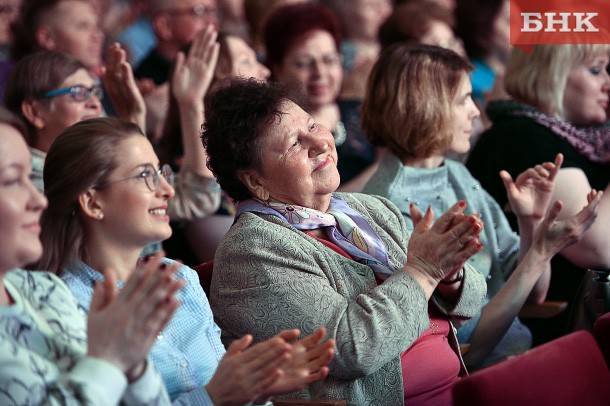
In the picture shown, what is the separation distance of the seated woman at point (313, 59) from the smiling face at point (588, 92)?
3.96 ft

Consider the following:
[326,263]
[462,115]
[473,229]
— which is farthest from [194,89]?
[473,229]

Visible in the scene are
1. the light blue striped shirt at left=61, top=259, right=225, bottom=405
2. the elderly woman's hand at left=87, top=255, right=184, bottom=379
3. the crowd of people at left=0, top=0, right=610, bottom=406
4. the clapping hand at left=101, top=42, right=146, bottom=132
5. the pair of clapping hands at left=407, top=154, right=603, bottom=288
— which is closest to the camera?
the elderly woman's hand at left=87, top=255, right=184, bottom=379

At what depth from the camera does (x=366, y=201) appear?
2990 millimetres

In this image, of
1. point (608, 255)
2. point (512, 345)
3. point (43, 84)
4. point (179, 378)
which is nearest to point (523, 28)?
point (608, 255)

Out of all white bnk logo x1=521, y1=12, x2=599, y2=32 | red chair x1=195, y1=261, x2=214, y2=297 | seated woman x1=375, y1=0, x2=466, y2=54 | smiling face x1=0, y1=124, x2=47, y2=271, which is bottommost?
red chair x1=195, y1=261, x2=214, y2=297

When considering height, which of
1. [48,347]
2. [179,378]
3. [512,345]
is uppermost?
[48,347]

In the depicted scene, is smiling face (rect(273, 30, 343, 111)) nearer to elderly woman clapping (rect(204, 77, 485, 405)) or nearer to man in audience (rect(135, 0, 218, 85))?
man in audience (rect(135, 0, 218, 85))

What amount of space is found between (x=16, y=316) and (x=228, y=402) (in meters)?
0.46

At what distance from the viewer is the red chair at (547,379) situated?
6.59 ft

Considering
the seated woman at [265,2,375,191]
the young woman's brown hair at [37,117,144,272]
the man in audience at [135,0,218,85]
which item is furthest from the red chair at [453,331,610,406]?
the man in audience at [135,0,218,85]

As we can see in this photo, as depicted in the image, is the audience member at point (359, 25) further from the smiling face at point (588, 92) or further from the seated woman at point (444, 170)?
the seated woman at point (444, 170)

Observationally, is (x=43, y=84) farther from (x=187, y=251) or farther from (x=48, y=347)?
(x=48, y=347)

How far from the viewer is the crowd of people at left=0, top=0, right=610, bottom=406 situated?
6.20 ft

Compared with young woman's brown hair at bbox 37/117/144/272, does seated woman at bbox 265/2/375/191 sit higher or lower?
lower
